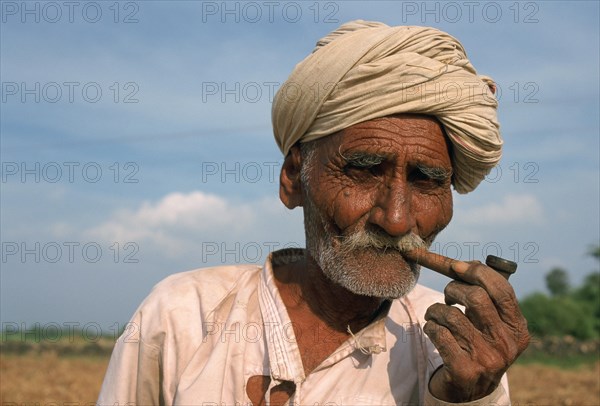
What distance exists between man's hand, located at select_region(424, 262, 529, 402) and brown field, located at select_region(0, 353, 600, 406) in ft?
28.9

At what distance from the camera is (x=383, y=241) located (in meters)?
2.94

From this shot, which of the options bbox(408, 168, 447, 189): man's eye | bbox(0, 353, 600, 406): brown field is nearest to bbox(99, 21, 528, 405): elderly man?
bbox(408, 168, 447, 189): man's eye

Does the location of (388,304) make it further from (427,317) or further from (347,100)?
(347,100)

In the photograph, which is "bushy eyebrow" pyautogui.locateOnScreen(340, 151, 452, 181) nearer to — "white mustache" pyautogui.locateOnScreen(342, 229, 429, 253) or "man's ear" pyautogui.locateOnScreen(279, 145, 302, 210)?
"white mustache" pyautogui.locateOnScreen(342, 229, 429, 253)

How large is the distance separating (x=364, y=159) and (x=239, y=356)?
99 centimetres

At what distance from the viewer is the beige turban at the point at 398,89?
10.1 ft

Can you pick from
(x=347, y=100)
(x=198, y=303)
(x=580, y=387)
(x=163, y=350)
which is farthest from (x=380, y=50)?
(x=580, y=387)

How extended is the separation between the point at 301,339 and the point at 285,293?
0.27 m

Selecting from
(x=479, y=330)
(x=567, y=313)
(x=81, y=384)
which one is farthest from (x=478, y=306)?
(x=567, y=313)

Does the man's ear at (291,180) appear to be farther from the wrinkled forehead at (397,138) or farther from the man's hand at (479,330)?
the man's hand at (479,330)

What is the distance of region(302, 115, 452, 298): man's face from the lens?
9.76 ft

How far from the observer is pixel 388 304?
3273mm

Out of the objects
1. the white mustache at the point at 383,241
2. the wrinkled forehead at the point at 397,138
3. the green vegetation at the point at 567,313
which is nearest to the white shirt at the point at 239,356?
the white mustache at the point at 383,241

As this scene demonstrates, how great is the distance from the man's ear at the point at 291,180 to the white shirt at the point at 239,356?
435 mm
